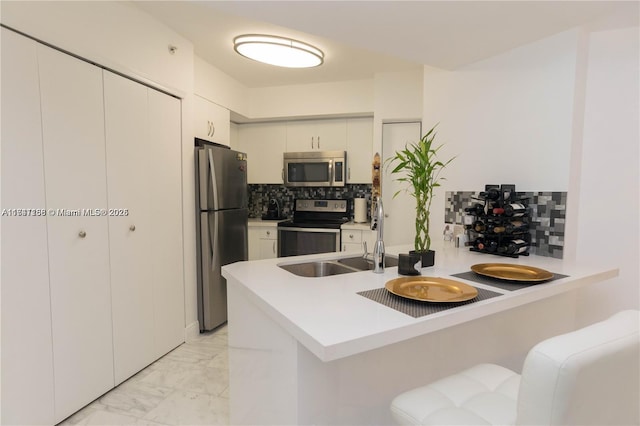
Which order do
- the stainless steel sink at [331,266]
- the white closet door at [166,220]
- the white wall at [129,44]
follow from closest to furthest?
the white wall at [129,44] < the stainless steel sink at [331,266] < the white closet door at [166,220]

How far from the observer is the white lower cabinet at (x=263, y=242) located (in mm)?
3840

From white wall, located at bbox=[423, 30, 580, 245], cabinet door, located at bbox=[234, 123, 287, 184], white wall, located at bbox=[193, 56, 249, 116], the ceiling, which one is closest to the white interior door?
white wall, located at bbox=[423, 30, 580, 245]

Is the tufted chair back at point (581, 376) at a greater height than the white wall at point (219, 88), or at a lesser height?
lesser

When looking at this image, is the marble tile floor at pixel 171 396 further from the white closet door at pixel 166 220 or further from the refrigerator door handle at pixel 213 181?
the refrigerator door handle at pixel 213 181

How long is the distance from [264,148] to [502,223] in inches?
113

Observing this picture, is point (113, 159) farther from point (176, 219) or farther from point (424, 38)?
point (424, 38)

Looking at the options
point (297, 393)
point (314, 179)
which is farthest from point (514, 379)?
point (314, 179)

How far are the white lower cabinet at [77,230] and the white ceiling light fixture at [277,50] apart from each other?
708mm

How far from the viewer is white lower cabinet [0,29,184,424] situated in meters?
1.53

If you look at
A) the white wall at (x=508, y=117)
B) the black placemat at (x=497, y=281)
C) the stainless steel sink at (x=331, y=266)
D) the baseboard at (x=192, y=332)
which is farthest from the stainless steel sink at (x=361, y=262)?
the baseboard at (x=192, y=332)

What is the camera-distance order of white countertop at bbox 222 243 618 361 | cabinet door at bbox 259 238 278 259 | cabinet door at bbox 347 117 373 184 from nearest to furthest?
white countertop at bbox 222 243 618 361 → cabinet door at bbox 347 117 373 184 → cabinet door at bbox 259 238 278 259

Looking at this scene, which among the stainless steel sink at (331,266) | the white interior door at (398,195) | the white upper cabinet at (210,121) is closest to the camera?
the stainless steel sink at (331,266)

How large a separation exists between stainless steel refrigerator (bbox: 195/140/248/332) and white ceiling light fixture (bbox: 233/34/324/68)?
2.74 ft

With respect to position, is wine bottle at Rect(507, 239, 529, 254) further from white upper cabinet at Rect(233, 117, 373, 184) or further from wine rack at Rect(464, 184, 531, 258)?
white upper cabinet at Rect(233, 117, 373, 184)
